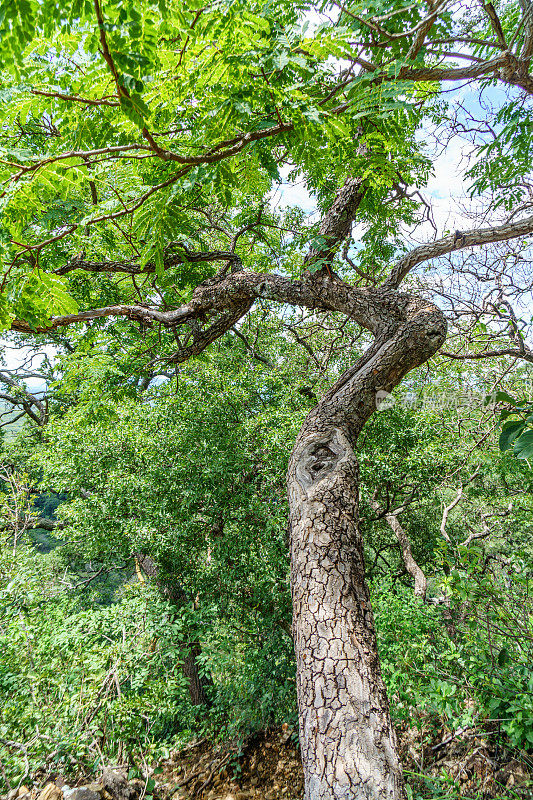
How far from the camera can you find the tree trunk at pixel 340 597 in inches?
68.3

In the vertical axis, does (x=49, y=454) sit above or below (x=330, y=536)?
above

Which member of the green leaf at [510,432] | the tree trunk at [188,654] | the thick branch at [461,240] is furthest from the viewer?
the tree trunk at [188,654]

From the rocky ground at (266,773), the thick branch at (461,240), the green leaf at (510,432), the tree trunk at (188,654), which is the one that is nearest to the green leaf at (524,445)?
the green leaf at (510,432)

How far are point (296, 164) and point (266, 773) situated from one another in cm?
572

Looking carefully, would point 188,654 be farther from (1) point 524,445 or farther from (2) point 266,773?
(1) point 524,445

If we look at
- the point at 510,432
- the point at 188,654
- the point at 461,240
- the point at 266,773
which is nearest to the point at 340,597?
the point at 510,432

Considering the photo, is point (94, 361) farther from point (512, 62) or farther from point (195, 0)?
point (512, 62)

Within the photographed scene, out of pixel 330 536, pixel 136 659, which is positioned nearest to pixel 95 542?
pixel 136 659

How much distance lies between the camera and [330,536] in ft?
7.89

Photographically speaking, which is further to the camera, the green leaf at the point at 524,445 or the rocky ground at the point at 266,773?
the rocky ground at the point at 266,773

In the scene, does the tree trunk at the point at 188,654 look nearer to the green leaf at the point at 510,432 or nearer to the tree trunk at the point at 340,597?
the tree trunk at the point at 340,597

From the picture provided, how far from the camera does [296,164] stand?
2.34 metres

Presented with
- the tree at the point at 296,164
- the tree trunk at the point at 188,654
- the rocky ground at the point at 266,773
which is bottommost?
the rocky ground at the point at 266,773

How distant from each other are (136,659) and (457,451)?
456 cm
